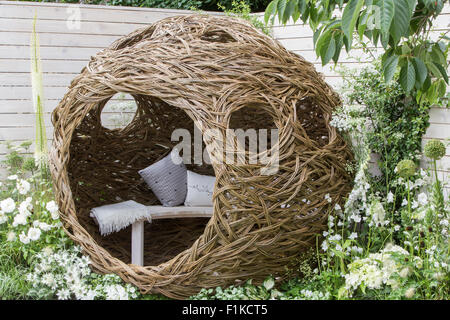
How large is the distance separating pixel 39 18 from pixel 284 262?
129 inches

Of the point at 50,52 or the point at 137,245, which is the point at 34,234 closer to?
the point at 137,245

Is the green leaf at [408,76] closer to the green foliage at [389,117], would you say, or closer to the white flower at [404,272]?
the white flower at [404,272]

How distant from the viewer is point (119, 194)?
3768 millimetres

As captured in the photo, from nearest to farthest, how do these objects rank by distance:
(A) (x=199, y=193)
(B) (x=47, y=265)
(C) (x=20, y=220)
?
(B) (x=47, y=265), (C) (x=20, y=220), (A) (x=199, y=193)

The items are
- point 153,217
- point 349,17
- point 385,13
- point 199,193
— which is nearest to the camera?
point 385,13

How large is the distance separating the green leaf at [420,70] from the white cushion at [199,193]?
1829 millimetres

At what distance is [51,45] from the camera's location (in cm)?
443

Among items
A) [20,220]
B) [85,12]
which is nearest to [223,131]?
[20,220]

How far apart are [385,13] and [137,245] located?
85.4 inches

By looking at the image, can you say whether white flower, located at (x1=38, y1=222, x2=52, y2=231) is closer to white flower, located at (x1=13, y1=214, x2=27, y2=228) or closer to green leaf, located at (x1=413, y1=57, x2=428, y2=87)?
white flower, located at (x1=13, y1=214, x2=27, y2=228)


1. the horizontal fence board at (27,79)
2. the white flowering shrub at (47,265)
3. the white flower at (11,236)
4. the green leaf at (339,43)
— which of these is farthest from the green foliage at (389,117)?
the horizontal fence board at (27,79)

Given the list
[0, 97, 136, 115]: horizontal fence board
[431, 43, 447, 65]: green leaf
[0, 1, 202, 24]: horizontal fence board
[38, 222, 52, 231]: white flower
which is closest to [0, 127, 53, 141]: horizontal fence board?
[0, 97, 136, 115]: horizontal fence board

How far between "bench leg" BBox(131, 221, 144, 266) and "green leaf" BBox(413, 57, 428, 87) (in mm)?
1923

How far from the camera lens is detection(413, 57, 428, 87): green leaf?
81.7 inches
